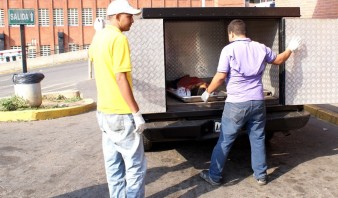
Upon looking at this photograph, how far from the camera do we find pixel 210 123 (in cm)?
473

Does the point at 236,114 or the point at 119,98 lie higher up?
Answer: the point at 119,98

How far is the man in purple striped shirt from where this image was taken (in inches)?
172

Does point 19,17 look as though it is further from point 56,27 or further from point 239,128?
point 56,27

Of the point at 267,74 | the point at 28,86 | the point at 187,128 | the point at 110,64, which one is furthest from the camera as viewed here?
the point at 28,86

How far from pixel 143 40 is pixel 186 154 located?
2078 mm

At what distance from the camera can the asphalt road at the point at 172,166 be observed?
443 centimetres

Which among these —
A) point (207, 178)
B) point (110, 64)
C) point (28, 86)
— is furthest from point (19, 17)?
point (110, 64)

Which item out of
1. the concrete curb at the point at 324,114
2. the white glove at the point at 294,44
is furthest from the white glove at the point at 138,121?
the concrete curb at the point at 324,114

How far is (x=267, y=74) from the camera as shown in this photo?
5.64 metres

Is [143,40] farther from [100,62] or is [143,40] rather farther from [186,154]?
[186,154]

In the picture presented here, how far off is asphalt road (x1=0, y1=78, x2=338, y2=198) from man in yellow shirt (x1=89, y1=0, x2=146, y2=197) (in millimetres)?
796

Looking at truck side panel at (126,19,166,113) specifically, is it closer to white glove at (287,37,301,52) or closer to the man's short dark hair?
the man's short dark hair

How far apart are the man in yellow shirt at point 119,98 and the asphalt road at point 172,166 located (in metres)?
0.80

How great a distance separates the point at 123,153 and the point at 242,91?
5.10 feet
